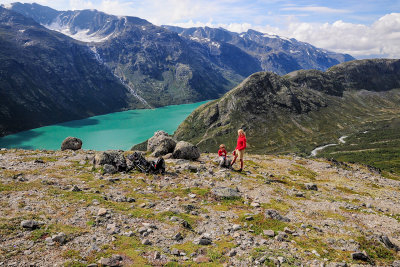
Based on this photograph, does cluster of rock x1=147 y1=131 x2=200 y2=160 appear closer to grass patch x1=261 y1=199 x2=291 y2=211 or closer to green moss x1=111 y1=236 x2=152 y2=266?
grass patch x1=261 y1=199 x2=291 y2=211

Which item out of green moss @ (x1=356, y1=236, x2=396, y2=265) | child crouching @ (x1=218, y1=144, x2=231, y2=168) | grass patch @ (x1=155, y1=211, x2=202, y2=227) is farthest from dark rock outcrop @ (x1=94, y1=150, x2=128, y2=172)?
green moss @ (x1=356, y1=236, x2=396, y2=265)

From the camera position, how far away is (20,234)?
1472 centimetres

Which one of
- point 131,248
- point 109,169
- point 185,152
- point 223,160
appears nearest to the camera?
point 131,248

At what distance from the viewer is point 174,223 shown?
18438mm

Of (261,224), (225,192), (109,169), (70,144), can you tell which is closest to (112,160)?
(109,169)

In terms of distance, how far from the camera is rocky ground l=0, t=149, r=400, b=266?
13992 mm

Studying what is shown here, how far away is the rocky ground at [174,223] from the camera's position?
1399 centimetres

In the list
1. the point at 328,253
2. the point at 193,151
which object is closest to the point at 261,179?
the point at 193,151

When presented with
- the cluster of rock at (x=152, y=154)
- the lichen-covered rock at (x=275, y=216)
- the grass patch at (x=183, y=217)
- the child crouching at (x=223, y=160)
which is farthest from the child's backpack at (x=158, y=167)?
the lichen-covered rock at (x=275, y=216)

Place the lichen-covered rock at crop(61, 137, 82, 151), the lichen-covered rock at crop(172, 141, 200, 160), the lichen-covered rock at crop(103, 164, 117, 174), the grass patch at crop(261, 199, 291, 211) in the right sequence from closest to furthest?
1. the grass patch at crop(261, 199, 291, 211)
2. the lichen-covered rock at crop(103, 164, 117, 174)
3. the lichen-covered rock at crop(172, 141, 200, 160)
4. the lichen-covered rock at crop(61, 137, 82, 151)

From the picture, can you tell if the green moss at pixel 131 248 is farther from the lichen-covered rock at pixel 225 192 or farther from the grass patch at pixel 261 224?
the lichen-covered rock at pixel 225 192

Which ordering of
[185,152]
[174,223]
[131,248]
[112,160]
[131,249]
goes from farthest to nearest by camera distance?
[185,152]
[112,160]
[174,223]
[131,248]
[131,249]

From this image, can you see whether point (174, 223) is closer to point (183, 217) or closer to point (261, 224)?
point (183, 217)

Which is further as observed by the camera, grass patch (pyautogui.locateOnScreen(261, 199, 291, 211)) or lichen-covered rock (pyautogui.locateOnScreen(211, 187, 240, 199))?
lichen-covered rock (pyautogui.locateOnScreen(211, 187, 240, 199))
